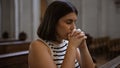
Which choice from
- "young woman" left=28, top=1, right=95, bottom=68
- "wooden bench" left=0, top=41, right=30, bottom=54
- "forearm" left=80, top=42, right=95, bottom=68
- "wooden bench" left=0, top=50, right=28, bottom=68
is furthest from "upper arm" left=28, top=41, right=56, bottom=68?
"wooden bench" left=0, top=41, right=30, bottom=54

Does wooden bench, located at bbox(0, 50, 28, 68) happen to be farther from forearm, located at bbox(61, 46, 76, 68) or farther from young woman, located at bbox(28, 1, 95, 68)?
forearm, located at bbox(61, 46, 76, 68)

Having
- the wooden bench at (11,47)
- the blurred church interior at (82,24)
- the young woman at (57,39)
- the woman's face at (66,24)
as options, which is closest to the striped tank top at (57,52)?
the young woman at (57,39)

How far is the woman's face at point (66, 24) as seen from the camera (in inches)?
61.2

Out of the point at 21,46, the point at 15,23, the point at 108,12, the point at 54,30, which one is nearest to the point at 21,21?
the point at 15,23

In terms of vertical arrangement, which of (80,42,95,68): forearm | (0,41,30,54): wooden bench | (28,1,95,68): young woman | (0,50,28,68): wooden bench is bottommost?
(0,41,30,54): wooden bench

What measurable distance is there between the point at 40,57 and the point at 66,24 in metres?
0.28

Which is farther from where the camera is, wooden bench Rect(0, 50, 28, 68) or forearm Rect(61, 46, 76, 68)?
wooden bench Rect(0, 50, 28, 68)

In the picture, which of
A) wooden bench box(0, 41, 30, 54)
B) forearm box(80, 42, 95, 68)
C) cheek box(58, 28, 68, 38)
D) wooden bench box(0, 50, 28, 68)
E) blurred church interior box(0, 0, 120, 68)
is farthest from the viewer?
blurred church interior box(0, 0, 120, 68)

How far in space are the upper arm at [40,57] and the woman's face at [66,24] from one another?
Result: 6.6 inches

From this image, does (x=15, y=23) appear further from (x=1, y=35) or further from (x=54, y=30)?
(x=54, y=30)

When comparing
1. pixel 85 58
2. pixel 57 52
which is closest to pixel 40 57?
pixel 57 52

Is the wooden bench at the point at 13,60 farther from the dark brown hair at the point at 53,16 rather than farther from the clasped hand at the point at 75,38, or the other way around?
the clasped hand at the point at 75,38

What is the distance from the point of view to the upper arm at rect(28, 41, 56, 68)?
4.85 feet

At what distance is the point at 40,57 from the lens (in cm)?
148
